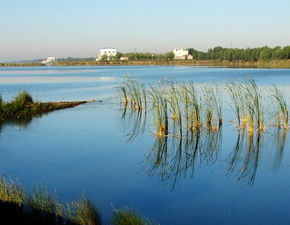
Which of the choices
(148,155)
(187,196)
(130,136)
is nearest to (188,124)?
(130,136)

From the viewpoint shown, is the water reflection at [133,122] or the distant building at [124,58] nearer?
the water reflection at [133,122]

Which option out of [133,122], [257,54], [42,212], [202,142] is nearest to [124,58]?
[257,54]

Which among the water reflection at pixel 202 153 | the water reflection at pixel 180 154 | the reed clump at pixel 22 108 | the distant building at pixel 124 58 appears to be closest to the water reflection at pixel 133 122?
the water reflection at pixel 202 153

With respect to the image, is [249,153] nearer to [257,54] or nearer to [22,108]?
[22,108]

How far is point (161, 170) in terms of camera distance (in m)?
7.95

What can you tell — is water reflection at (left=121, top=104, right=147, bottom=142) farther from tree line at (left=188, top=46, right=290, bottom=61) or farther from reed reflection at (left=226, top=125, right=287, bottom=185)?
tree line at (left=188, top=46, right=290, bottom=61)

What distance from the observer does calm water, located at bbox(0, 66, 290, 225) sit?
19.3ft

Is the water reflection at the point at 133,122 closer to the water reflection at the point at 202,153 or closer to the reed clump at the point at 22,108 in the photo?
the water reflection at the point at 202,153

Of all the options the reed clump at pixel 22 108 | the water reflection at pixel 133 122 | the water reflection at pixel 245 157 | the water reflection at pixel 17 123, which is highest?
the reed clump at pixel 22 108

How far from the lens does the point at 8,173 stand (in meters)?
Answer: 7.66

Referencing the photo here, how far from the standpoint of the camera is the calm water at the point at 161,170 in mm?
5895

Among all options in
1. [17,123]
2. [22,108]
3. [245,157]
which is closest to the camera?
[245,157]

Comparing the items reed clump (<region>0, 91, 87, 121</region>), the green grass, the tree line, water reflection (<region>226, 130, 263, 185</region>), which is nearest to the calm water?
water reflection (<region>226, 130, 263, 185</region>)

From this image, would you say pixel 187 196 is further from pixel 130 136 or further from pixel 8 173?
pixel 130 136
